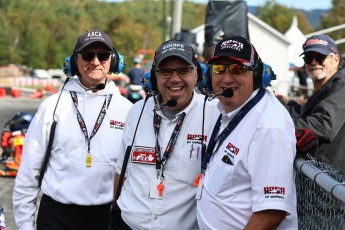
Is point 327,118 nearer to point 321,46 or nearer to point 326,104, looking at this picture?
point 326,104

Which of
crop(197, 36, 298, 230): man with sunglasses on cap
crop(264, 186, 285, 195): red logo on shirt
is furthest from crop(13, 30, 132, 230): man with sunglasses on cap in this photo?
crop(264, 186, 285, 195): red logo on shirt

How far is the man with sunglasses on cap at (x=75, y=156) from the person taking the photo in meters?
4.06

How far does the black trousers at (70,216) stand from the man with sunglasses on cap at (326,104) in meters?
1.49

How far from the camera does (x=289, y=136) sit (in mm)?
2586

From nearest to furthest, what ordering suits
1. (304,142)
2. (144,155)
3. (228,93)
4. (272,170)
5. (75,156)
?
(272,170)
(228,93)
(304,142)
(144,155)
(75,156)

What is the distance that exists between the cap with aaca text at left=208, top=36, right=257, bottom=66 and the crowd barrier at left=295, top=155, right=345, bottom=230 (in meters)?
0.53

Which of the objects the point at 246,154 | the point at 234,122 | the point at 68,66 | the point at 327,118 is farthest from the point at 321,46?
the point at 246,154

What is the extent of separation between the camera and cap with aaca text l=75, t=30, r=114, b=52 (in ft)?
13.4

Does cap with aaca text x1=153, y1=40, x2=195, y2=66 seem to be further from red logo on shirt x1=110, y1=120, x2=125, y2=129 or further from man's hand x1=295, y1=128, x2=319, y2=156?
red logo on shirt x1=110, y1=120, x2=125, y2=129

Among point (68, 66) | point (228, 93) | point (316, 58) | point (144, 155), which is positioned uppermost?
point (316, 58)

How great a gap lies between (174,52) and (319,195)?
3.57 feet

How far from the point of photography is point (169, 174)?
333cm

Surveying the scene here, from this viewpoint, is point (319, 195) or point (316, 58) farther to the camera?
point (316, 58)

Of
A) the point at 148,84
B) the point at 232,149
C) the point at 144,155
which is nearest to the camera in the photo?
the point at 232,149
